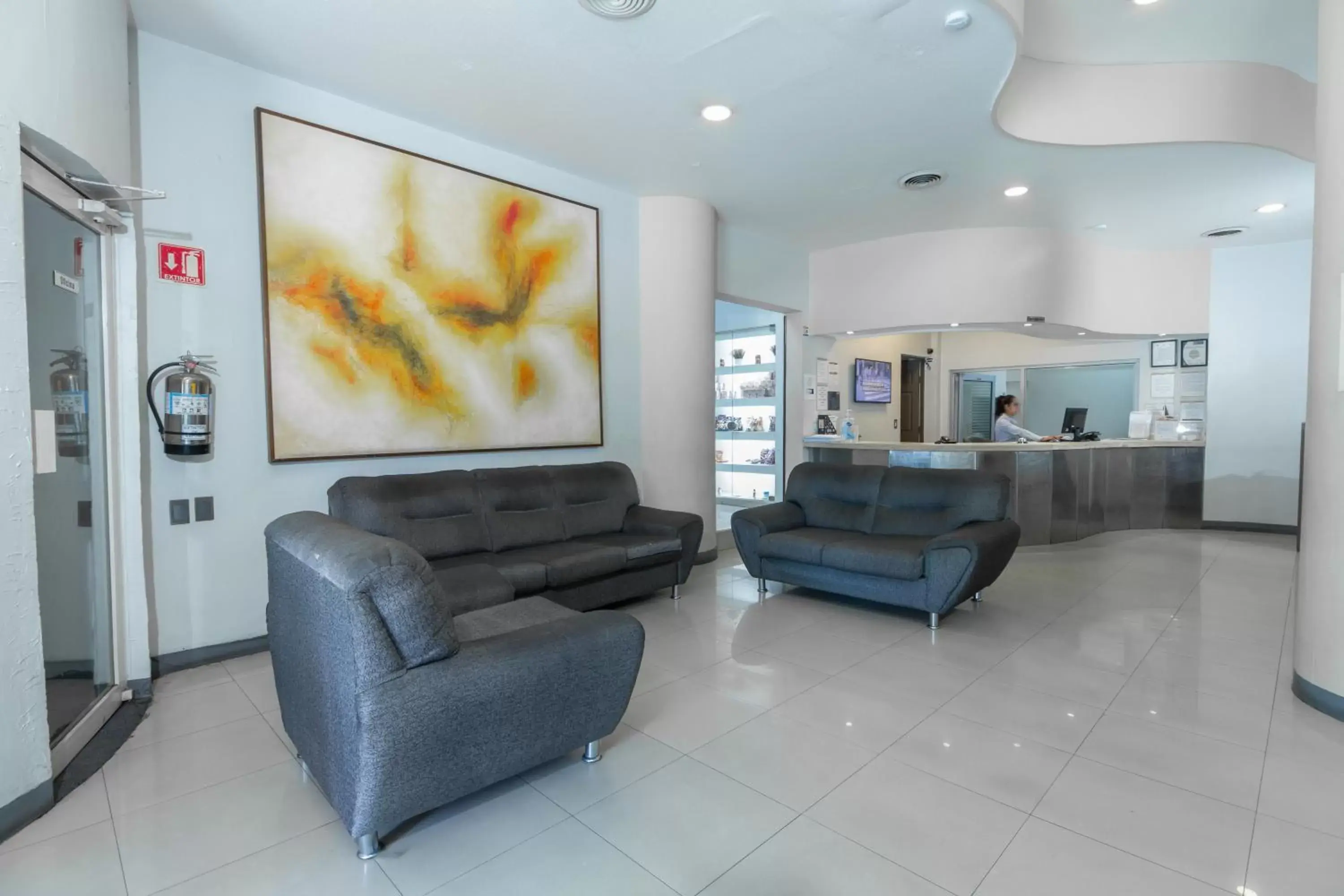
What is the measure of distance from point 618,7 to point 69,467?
9.92ft

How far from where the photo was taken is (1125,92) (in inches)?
163

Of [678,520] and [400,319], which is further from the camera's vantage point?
[678,520]

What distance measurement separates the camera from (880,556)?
3928 millimetres

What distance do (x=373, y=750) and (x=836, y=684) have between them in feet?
6.92

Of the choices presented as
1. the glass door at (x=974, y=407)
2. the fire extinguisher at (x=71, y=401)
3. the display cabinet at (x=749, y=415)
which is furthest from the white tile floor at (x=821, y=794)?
the glass door at (x=974, y=407)

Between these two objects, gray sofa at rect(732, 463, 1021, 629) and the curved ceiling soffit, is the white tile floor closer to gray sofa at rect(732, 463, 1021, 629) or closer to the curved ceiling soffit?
gray sofa at rect(732, 463, 1021, 629)

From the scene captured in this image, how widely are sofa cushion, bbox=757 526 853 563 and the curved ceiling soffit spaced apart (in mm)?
2887

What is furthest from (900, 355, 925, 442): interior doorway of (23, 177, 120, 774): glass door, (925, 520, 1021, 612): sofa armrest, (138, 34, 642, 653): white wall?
(23, 177, 120, 774): glass door

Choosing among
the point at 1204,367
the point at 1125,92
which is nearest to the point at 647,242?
the point at 1125,92

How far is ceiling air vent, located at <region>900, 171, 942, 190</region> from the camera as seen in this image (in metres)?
4.75

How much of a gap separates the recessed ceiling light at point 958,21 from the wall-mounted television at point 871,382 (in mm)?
5426

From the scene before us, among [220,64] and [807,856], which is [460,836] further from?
[220,64]

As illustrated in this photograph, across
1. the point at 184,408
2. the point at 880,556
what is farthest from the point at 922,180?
the point at 184,408

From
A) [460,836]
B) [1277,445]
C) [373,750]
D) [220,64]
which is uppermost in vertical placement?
Answer: [220,64]
